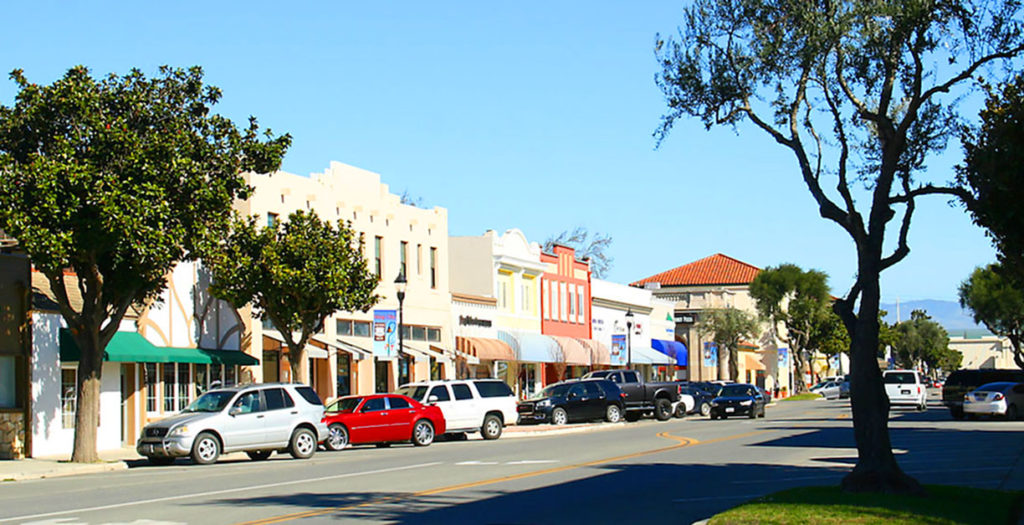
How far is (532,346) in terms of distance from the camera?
54969mm

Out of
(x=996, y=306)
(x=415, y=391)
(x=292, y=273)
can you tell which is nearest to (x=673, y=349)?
(x=996, y=306)

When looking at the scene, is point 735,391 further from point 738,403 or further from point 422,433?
point 422,433

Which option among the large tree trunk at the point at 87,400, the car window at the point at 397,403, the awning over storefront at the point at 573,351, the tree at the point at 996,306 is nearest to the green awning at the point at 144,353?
the large tree trunk at the point at 87,400

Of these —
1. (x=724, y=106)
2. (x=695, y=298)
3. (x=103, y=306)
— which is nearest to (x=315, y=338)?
(x=103, y=306)

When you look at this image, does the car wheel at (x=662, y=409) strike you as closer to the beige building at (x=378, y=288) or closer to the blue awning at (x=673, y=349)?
the beige building at (x=378, y=288)

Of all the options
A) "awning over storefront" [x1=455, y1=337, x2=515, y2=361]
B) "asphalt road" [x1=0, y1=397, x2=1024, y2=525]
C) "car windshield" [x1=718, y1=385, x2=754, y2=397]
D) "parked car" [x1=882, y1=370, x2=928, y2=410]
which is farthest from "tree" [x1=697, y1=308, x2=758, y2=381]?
"asphalt road" [x1=0, y1=397, x2=1024, y2=525]

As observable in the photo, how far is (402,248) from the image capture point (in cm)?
4641

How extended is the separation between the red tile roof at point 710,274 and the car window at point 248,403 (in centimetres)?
7174

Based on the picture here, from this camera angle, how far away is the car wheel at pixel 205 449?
2527 cm

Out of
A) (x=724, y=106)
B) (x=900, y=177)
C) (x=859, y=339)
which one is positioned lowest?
(x=859, y=339)

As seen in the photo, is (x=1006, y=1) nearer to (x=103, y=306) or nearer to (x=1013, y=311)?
(x=103, y=306)

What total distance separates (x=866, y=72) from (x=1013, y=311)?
169 feet

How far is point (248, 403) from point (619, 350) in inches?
1305

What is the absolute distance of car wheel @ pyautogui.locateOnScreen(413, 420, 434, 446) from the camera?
106 ft
